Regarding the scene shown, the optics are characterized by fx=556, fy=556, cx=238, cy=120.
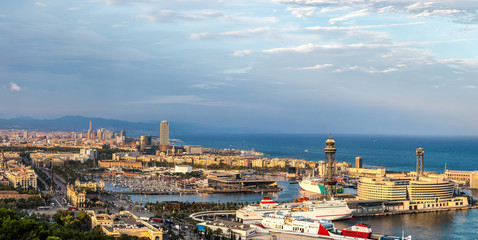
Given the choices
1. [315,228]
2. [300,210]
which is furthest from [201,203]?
[315,228]

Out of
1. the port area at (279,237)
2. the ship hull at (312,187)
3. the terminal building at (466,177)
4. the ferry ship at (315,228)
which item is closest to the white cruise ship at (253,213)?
the ferry ship at (315,228)

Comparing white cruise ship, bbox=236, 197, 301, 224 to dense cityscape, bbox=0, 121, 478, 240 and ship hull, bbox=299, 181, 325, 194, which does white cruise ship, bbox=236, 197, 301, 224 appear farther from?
ship hull, bbox=299, 181, 325, 194

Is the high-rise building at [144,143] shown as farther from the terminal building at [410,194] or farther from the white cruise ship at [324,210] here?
the white cruise ship at [324,210]

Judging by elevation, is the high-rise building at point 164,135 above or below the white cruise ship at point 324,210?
above

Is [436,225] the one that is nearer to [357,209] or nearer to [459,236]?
[459,236]

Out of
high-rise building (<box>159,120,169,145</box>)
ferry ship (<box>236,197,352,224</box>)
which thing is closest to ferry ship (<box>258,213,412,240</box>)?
ferry ship (<box>236,197,352,224</box>)

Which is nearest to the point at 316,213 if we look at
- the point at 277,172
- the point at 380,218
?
the point at 380,218

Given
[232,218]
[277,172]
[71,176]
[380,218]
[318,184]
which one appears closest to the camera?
[232,218]
